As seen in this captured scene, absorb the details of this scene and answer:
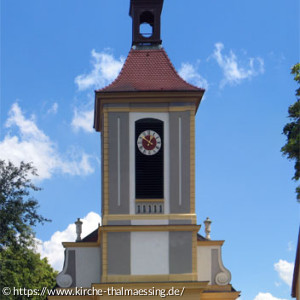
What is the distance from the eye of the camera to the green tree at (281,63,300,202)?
2620 centimetres

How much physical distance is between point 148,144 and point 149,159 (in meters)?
0.57

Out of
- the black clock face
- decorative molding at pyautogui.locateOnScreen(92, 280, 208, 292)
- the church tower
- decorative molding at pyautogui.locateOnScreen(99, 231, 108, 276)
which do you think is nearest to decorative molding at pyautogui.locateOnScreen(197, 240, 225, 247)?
the church tower

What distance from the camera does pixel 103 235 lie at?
130 ft

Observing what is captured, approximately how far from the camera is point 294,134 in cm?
2670

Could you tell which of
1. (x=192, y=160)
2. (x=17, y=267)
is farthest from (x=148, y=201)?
(x=17, y=267)

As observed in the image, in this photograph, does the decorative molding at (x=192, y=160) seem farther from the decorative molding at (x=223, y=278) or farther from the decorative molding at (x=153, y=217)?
the decorative molding at (x=223, y=278)

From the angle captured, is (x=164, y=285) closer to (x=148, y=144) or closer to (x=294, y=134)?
(x=148, y=144)

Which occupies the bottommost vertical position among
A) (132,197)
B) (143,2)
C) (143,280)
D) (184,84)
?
(143,280)

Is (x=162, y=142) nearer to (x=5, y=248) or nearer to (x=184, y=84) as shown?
(x=184, y=84)

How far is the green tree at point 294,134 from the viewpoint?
26.2 m

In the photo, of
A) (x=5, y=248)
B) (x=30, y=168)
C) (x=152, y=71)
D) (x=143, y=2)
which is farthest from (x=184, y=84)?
(x=5, y=248)

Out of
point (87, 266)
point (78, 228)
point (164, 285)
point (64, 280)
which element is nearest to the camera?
point (164, 285)

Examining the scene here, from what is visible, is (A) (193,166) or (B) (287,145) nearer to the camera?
(B) (287,145)

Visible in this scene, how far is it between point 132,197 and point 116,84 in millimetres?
4480
